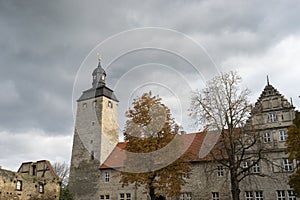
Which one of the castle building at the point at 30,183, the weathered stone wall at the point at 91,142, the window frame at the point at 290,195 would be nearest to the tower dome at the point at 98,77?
the weathered stone wall at the point at 91,142

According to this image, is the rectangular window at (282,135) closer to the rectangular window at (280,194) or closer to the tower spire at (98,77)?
the rectangular window at (280,194)

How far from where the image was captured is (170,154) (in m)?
18.5

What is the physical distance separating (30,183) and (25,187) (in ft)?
2.65

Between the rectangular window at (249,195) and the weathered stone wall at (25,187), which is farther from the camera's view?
the rectangular window at (249,195)

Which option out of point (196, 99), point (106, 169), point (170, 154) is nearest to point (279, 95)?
point (196, 99)

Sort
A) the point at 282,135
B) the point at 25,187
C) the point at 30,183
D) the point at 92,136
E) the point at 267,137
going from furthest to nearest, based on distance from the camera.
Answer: the point at 92,136 → the point at 30,183 → the point at 25,187 → the point at 267,137 → the point at 282,135

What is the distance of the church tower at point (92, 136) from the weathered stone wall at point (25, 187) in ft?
18.4

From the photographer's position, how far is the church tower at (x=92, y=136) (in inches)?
1449

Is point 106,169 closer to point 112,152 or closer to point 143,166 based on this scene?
point 112,152

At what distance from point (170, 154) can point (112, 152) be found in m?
22.4

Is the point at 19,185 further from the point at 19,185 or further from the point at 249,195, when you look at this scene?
the point at 249,195

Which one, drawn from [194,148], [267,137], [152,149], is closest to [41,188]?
[194,148]

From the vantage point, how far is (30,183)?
27.9 meters

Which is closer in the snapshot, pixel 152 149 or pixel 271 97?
pixel 152 149
